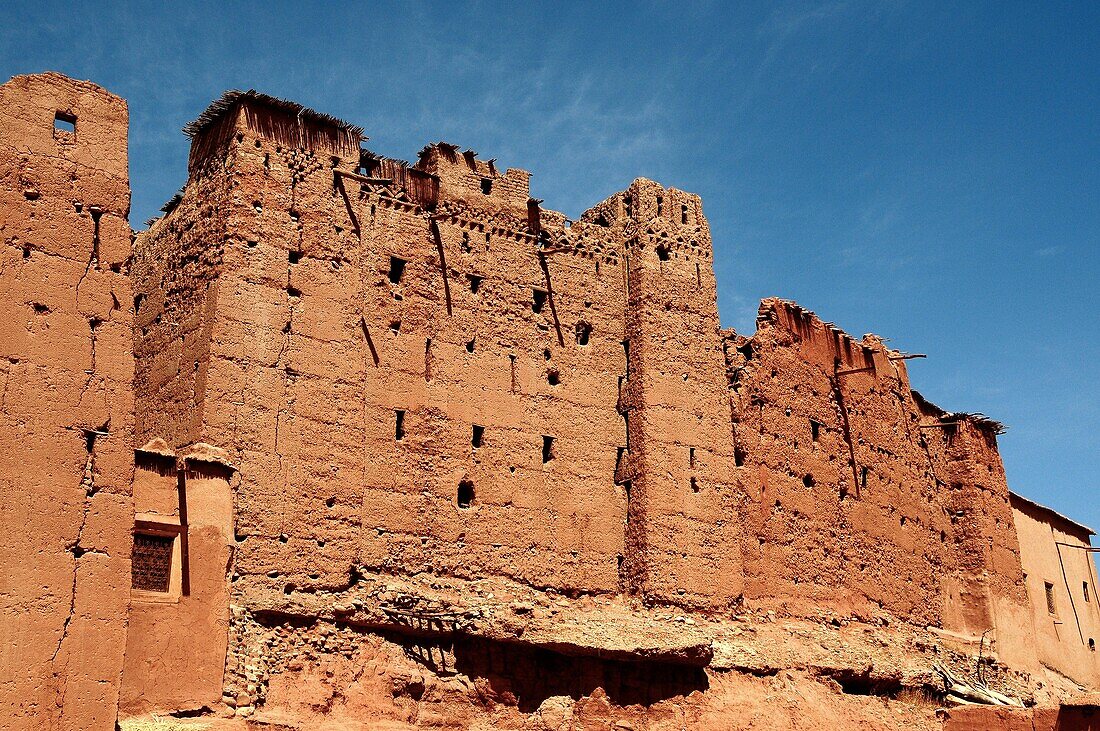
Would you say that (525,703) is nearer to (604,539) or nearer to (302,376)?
(604,539)

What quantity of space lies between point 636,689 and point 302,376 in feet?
27.5

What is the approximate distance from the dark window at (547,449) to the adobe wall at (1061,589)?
17.1m

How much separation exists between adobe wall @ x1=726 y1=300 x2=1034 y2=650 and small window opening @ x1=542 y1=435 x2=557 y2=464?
4652 mm

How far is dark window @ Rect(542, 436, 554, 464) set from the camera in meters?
23.9

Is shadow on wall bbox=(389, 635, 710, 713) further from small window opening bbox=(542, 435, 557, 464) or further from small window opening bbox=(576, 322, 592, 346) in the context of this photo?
small window opening bbox=(576, 322, 592, 346)

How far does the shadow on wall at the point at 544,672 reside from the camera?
21.1 m

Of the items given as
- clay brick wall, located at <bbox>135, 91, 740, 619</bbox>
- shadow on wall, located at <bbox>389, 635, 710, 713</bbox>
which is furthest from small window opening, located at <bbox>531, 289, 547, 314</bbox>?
shadow on wall, located at <bbox>389, 635, 710, 713</bbox>

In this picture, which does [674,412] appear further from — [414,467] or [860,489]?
[860,489]

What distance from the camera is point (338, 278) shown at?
21.3 m

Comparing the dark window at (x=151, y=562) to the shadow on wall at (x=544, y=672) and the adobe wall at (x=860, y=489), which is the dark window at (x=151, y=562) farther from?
the adobe wall at (x=860, y=489)

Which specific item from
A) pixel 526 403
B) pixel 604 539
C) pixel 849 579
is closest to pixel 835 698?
pixel 849 579

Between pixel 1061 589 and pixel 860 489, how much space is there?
1102cm

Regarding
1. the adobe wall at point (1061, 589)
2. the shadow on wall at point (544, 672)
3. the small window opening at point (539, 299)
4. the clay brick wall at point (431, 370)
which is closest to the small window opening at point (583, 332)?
the clay brick wall at point (431, 370)

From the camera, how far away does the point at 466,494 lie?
2241cm
